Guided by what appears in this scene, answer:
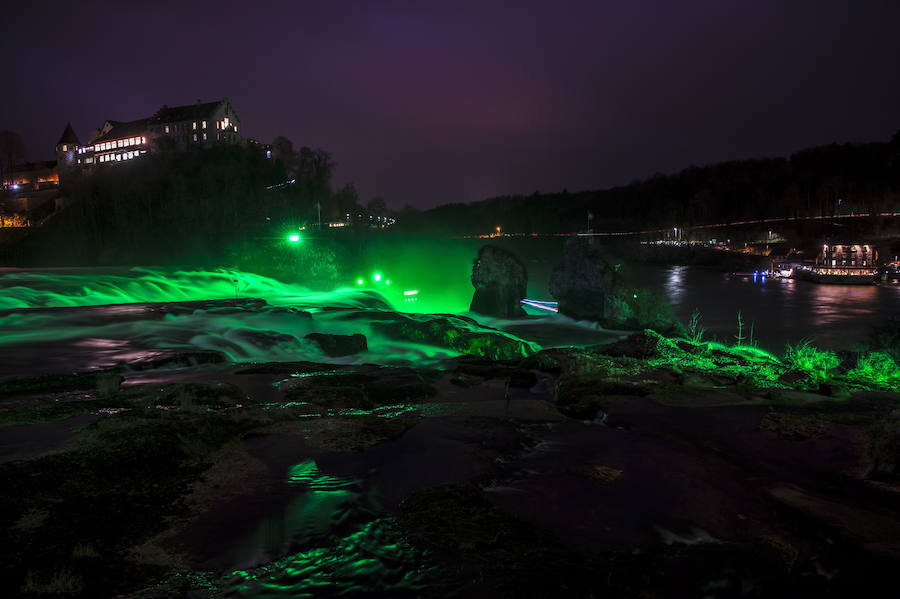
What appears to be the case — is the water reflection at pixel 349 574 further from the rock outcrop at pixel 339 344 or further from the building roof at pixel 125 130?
the building roof at pixel 125 130

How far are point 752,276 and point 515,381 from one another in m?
93.4

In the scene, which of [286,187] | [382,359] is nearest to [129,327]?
[382,359]

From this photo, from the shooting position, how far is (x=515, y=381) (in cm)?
1271

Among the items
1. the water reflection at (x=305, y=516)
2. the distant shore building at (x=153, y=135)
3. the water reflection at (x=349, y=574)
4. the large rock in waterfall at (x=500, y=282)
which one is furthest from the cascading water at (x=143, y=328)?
the distant shore building at (x=153, y=135)

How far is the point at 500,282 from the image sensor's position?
38250 mm

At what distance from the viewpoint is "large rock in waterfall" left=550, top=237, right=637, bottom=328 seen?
33.0 metres

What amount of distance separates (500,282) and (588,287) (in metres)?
6.29

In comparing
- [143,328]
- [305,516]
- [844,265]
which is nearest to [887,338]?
[305,516]

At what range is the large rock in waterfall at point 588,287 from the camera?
1300 inches

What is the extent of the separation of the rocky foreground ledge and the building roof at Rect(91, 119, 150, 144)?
301 ft

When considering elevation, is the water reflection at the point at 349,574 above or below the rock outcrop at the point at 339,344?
above

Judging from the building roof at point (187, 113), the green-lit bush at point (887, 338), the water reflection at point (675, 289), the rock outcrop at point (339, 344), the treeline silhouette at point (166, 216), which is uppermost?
the building roof at point (187, 113)

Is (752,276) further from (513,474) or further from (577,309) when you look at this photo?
(513,474)

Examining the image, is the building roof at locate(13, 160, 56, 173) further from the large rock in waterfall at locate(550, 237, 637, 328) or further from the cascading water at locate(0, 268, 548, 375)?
the large rock in waterfall at locate(550, 237, 637, 328)
